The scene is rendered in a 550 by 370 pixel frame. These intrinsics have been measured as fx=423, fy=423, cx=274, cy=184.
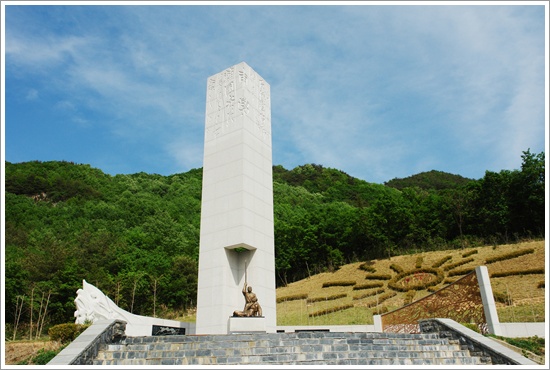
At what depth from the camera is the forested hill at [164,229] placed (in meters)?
25.1

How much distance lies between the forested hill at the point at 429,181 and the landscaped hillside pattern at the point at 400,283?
29625 mm

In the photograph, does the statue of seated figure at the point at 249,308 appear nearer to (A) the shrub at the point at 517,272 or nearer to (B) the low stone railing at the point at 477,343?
(B) the low stone railing at the point at 477,343

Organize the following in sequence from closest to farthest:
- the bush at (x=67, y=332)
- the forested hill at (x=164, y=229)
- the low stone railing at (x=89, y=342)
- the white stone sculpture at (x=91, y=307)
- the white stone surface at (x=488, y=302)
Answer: the low stone railing at (x=89, y=342)
the white stone surface at (x=488, y=302)
the bush at (x=67, y=332)
the white stone sculpture at (x=91, y=307)
the forested hill at (x=164, y=229)

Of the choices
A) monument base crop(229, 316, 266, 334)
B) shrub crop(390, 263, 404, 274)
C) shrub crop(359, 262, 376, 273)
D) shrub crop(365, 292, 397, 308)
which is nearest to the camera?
monument base crop(229, 316, 266, 334)

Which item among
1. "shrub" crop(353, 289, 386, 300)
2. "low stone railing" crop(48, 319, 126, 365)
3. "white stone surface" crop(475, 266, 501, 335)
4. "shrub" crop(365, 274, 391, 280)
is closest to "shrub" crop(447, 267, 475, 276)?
"shrub" crop(365, 274, 391, 280)

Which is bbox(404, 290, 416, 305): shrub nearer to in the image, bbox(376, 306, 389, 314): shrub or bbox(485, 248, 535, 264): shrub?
bbox(376, 306, 389, 314): shrub

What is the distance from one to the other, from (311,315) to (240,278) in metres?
10.5

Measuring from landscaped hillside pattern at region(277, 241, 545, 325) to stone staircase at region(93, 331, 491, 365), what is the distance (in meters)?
11.1

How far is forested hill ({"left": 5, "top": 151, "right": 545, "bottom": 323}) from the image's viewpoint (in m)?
25.1

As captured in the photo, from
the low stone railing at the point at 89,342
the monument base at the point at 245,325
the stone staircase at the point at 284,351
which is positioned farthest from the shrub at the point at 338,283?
the low stone railing at the point at 89,342

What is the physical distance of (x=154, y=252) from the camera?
3134 cm

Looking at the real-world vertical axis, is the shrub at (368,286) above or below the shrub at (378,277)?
below

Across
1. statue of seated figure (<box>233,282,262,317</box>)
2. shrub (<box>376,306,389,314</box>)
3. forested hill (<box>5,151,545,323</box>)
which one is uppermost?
forested hill (<box>5,151,545,323</box>)

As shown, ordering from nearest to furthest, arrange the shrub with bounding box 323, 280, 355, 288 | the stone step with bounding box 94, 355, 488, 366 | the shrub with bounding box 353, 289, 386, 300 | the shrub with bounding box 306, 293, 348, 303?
the stone step with bounding box 94, 355, 488, 366, the shrub with bounding box 353, 289, 386, 300, the shrub with bounding box 306, 293, 348, 303, the shrub with bounding box 323, 280, 355, 288
